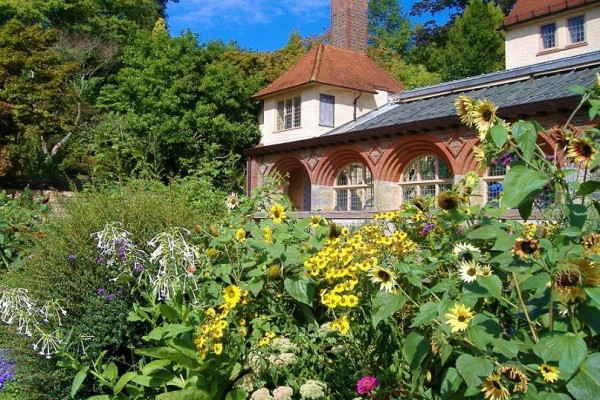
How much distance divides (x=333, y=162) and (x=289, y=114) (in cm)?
369

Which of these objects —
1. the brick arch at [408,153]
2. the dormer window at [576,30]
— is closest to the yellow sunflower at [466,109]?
the brick arch at [408,153]

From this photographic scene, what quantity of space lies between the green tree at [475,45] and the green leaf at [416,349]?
29191 mm

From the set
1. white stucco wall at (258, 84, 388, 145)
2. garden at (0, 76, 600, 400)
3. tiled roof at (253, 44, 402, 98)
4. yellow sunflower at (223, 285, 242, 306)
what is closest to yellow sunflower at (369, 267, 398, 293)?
garden at (0, 76, 600, 400)

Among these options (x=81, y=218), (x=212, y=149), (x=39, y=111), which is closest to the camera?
(x=81, y=218)

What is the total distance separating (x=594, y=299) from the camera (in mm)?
1683

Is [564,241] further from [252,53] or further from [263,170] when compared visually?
[252,53]

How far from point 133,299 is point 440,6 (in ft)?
134

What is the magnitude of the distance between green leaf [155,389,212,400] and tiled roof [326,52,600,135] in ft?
41.2

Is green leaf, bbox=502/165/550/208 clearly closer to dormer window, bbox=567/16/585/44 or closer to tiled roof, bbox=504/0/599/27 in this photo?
tiled roof, bbox=504/0/599/27

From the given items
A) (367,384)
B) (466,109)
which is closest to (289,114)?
(367,384)

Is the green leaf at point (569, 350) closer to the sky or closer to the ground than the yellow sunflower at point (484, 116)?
closer to the ground

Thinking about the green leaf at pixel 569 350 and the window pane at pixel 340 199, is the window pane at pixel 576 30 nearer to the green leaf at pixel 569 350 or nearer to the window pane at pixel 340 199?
the window pane at pixel 340 199

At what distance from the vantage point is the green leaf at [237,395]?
9.52ft

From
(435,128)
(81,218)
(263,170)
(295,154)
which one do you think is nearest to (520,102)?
(435,128)
